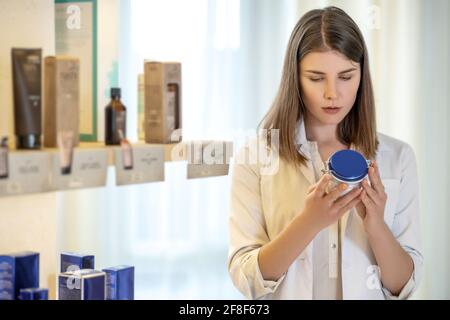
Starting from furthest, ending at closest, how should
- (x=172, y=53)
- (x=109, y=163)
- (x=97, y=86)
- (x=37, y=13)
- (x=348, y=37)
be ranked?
1. (x=172, y=53)
2. (x=348, y=37)
3. (x=37, y=13)
4. (x=97, y=86)
5. (x=109, y=163)

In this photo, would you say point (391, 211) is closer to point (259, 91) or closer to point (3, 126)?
point (3, 126)

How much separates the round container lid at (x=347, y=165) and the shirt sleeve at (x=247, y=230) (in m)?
0.28

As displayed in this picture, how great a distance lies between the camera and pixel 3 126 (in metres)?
1.32

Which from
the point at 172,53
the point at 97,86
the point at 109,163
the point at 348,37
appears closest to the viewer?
the point at 109,163

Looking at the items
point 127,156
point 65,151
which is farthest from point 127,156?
point 65,151

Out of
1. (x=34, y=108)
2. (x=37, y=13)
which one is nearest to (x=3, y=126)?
(x=34, y=108)

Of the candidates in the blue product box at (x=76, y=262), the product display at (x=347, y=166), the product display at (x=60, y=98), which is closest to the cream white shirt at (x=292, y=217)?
the product display at (x=347, y=166)

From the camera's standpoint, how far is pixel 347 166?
1.51 m

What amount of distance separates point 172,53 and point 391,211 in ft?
5.42

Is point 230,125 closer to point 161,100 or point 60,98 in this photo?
point 161,100

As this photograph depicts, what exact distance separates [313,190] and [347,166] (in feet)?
0.39

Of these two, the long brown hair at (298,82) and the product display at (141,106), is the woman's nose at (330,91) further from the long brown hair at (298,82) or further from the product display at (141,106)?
the product display at (141,106)

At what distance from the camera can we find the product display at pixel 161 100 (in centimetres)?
137

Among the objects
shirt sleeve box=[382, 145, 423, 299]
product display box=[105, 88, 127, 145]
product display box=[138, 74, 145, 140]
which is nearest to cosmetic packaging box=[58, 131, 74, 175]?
product display box=[105, 88, 127, 145]
